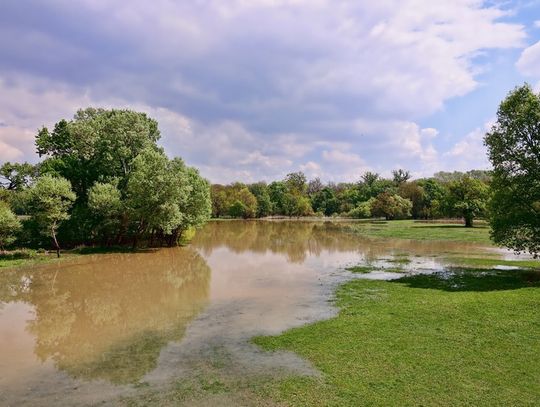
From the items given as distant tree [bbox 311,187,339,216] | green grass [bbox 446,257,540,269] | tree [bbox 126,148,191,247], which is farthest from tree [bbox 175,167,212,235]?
distant tree [bbox 311,187,339,216]

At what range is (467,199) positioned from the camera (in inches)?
2667

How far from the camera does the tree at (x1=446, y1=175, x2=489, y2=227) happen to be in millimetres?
66250

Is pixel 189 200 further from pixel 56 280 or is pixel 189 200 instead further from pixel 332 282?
pixel 332 282

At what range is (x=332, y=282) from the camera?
936 inches

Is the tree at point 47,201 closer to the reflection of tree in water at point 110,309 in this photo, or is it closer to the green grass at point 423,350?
the reflection of tree in water at point 110,309

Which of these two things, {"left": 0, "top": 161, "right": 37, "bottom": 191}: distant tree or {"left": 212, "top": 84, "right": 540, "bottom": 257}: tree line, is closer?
{"left": 212, "top": 84, "right": 540, "bottom": 257}: tree line

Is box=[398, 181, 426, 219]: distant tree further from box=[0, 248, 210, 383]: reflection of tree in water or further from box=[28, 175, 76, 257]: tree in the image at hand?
box=[28, 175, 76, 257]: tree

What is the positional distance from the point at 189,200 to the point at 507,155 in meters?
31.0

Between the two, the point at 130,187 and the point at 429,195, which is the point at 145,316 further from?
the point at 429,195

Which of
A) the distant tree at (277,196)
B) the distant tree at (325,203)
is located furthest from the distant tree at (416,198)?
the distant tree at (277,196)

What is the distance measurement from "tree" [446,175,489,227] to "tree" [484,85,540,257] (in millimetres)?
45414

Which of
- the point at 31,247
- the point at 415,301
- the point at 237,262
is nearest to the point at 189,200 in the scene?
the point at 237,262

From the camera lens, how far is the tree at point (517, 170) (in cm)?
2305

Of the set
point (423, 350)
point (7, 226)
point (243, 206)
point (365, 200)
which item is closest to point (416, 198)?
point (365, 200)
